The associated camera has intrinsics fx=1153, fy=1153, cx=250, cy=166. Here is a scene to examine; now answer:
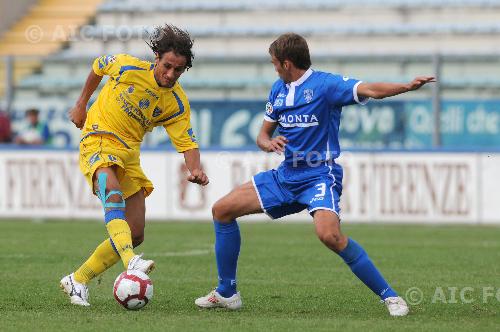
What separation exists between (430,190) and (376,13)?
697 centimetres

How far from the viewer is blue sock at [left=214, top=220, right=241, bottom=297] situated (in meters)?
7.85

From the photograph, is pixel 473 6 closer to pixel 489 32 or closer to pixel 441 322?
pixel 489 32

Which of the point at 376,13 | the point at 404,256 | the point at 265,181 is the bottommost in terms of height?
the point at 404,256

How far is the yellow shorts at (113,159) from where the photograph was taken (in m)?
7.80

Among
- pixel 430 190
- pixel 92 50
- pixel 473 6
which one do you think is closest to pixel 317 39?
pixel 473 6

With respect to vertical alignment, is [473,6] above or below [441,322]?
above

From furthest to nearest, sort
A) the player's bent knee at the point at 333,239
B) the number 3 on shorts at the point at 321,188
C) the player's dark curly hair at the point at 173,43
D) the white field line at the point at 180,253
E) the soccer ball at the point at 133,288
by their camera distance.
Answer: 1. the white field line at the point at 180,253
2. the player's dark curly hair at the point at 173,43
3. the number 3 on shorts at the point at 321,188
4. the player's bent knee at the point at 333,239
5. the soccer ball at the point at 133,288

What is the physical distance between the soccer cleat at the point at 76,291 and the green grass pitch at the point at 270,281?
0.21 ft

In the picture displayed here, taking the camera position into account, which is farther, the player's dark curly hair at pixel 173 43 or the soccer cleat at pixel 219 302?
the soccer cleat at pixel 219 302

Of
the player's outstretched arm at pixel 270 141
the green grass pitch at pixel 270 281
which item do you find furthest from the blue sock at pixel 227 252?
the player's outstretched arm at pixel 270 141

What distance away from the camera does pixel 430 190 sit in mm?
16531

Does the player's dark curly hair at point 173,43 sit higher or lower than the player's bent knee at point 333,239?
higher

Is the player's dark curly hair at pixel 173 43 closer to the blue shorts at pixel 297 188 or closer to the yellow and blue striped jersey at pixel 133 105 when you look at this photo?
the yellow and blue striped jersey at pixel 133 105
